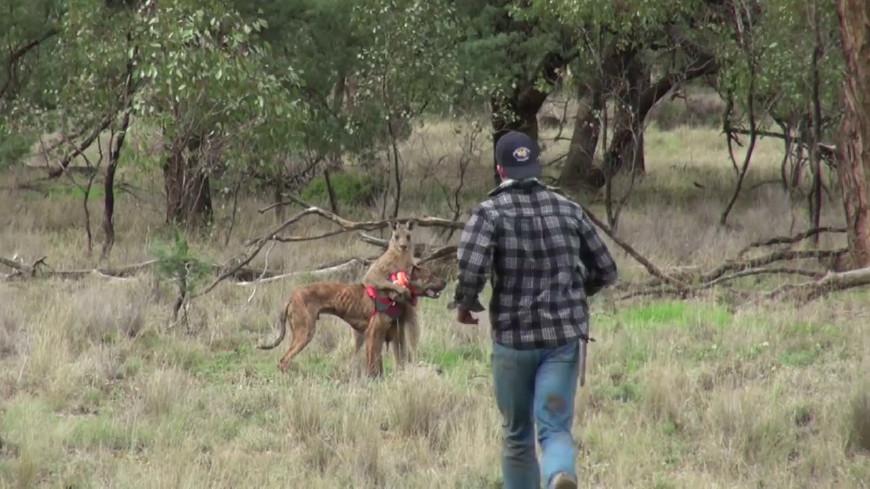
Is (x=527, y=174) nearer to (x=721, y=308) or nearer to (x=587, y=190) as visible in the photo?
(x=721, y=308)

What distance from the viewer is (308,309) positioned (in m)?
→ 10.2

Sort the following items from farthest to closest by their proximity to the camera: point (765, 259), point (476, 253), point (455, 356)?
point (765, 259) < point (455, 356) < point (476, 253)

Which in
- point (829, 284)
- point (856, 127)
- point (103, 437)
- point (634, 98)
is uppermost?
point (634, 98)

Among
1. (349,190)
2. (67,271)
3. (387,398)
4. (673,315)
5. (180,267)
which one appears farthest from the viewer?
(349,190)

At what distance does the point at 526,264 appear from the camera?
20.1 feet

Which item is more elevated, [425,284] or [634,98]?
[634,98]

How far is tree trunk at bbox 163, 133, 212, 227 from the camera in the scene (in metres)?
17.1

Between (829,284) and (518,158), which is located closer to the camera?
(518,158)

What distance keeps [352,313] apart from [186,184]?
800cm

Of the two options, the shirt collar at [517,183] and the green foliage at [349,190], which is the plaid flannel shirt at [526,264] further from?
the green foliage at [349,190]

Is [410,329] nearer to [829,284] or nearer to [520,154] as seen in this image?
[520,154]

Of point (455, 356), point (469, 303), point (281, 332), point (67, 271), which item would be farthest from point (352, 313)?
point (67, 271)

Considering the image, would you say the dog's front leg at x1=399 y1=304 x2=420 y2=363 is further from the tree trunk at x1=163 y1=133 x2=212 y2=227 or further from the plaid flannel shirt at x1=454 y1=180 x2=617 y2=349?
the tree trunk at x1=163 y1=133 x2=212 y2=227

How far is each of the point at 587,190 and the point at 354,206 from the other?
4649mm
